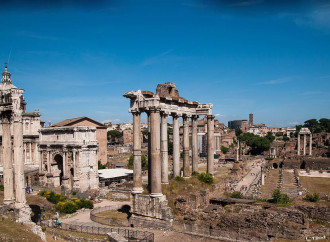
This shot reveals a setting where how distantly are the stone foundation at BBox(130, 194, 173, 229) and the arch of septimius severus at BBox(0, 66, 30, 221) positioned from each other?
21.4 ft

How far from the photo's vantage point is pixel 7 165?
19859 mm

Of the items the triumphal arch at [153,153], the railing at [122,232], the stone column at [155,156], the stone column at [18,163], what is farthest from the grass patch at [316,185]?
the stone column at [18,163]

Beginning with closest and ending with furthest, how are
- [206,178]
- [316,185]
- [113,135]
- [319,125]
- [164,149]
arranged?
[164,149] < [206,178] < [316,185] < [113,135] < [319,125]

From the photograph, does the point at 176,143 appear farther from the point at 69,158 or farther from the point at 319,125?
the point at 319,125

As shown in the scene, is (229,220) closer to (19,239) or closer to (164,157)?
(164,157)

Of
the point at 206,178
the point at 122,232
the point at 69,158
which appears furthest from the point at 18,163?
the point at 69,158

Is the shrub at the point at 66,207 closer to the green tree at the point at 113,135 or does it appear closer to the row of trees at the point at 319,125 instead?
the green tree at the point at 113,135

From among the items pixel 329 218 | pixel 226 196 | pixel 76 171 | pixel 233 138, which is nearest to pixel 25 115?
pixel 76 171

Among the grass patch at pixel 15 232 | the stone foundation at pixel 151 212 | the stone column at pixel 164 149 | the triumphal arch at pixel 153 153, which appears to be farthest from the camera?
the stone column at pixel 164 149

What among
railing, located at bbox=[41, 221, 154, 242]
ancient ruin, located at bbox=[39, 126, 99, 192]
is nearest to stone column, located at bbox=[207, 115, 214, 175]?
railing, located at bbox=[41, 221, 154, 242]

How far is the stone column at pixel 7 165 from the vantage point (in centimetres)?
1988

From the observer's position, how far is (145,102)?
19250 mm

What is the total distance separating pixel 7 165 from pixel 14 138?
2023 mm

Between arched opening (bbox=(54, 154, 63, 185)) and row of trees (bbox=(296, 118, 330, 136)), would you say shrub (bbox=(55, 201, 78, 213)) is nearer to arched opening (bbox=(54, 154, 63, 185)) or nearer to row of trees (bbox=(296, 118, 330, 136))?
arched opening (bbox=(54, 154, 63, 185))
